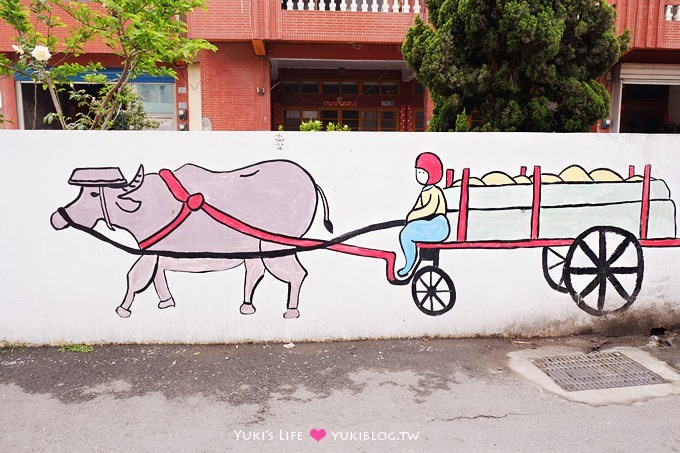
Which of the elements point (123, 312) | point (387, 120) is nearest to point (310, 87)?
point (387, 120)

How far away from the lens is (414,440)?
126 inches

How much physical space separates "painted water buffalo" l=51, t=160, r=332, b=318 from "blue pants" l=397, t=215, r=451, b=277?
73cm

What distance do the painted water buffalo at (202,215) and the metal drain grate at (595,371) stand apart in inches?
89.8

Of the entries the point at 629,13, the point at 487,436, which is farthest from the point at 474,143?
the point at 629,13

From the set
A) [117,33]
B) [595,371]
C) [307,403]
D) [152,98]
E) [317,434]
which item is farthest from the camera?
[152,98]

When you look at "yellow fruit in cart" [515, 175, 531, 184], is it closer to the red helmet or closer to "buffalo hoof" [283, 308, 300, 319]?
the red helmet

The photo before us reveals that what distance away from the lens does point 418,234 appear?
471cm

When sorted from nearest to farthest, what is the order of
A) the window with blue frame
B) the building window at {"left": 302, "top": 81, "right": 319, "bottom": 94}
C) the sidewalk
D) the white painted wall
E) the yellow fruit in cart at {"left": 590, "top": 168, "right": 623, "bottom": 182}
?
the sidewalk → the white painted wall → the yellow fruit in cart at {"left": 590, "top": 168, "right": 623, "bottom": 182} → the window with blue frame → the building window at {"left": 302, "top": 81, "right": 319, "bottom": 94}

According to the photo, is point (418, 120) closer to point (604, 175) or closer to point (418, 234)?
point (604, 175)

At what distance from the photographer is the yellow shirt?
4.69 metres

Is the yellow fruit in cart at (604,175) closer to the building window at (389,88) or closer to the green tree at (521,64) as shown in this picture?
the green tree at (521,64)

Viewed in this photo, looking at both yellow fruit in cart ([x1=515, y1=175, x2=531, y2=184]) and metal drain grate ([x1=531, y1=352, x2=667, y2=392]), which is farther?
yellow fruit in cart ([x1=515, y1=175, x2=531, y2=184])

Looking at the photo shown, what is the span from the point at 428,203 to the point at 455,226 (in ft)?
1.10

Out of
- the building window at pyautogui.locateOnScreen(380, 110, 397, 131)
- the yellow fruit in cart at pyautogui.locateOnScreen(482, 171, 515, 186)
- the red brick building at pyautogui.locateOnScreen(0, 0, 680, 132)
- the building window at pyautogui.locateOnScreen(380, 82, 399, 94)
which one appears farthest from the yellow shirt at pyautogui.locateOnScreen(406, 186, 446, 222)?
the building window at pyautogui.locateOnScreen(380, 82, 399, 94)
